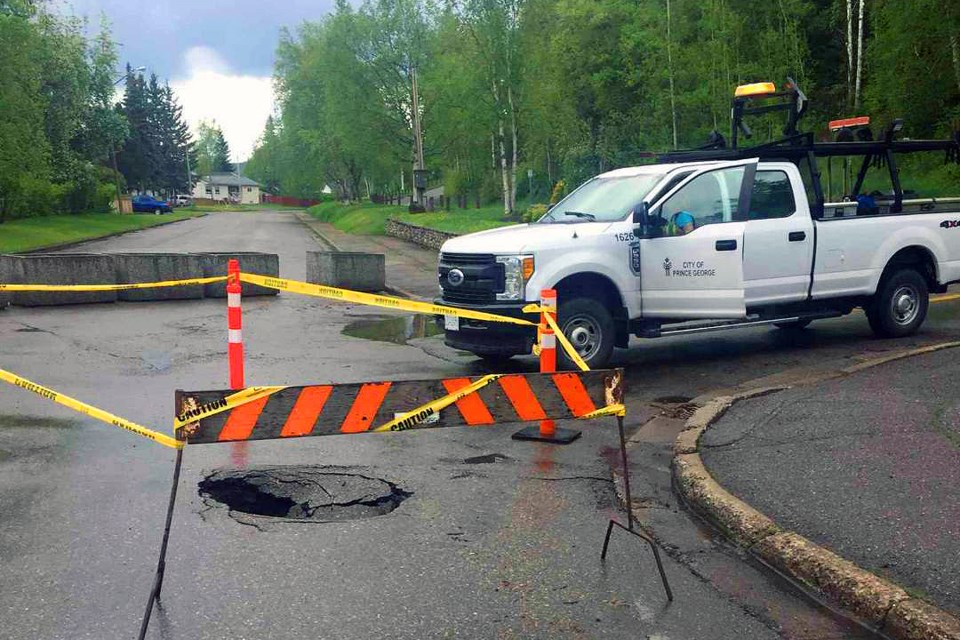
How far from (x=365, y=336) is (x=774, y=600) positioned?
9.29 metres

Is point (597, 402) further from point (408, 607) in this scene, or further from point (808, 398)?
point (808, 398)

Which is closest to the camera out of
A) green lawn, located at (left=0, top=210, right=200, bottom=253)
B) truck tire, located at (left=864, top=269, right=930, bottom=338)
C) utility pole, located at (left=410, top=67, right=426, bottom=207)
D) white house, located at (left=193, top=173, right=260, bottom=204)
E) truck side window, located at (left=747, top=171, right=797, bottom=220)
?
truck side window, located at (left=747, top=171, right=797, bottom=220)

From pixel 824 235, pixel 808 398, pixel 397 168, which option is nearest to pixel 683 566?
pixel 808 398

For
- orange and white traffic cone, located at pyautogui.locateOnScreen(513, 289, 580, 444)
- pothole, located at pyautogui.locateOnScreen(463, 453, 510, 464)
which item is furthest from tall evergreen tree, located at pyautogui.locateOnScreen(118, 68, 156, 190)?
pothole, located at pyautogui.locateOnScreen(463, 453, 510, 464)

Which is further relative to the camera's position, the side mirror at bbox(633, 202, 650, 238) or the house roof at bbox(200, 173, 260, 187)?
the house roof at bbox(200, 173, 260, 187)

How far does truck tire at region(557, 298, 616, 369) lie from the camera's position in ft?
30.8

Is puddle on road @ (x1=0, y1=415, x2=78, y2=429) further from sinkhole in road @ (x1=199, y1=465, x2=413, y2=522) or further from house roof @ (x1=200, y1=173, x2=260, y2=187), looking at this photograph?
house roof @ (x1=200, y1=173, x2=260, y2=187)

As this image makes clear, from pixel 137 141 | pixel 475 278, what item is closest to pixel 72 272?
pixel 475 278

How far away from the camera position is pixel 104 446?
6945mm

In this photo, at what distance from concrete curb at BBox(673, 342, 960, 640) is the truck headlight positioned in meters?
3.24

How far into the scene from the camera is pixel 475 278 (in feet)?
31.3

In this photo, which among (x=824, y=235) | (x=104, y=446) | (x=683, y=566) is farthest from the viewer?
(x=824, y=235)

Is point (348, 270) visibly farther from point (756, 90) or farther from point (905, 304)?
point (905, 304)

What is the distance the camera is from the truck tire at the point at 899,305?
11297mm
